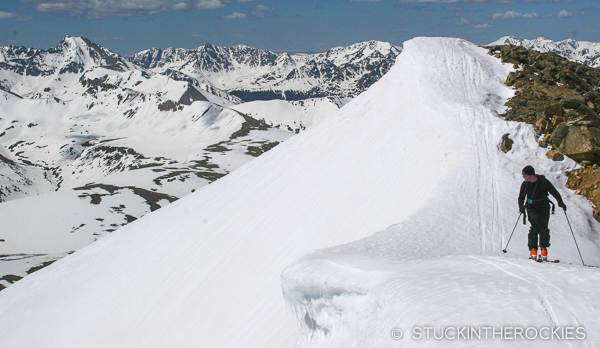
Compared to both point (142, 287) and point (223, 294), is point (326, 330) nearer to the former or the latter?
point (223, 294)

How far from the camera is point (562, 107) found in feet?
61.1

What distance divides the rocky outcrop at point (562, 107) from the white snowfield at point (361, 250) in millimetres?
758

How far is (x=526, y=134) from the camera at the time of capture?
18359 mm

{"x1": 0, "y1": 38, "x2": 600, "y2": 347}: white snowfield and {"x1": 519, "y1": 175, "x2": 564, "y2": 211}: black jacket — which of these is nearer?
{"x1": 0, "y1": 38, "x2": 600, "y2": 347}: white snowfield

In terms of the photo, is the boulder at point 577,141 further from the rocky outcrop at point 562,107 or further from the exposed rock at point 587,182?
the exposed rock at point 587,182

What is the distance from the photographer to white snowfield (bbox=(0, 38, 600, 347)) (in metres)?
7.14

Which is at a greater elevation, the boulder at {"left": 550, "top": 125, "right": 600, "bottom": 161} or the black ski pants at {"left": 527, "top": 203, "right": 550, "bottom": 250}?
the boulder at {"left": 550, "top": 125, "right": 600, "bottom": 161}

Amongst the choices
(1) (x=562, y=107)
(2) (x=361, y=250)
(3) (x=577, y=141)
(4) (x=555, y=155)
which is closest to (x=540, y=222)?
(2) (x=361, y=250)

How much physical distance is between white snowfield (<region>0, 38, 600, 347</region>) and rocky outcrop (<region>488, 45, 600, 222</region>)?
76cm

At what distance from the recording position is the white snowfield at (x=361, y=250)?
7.14 m

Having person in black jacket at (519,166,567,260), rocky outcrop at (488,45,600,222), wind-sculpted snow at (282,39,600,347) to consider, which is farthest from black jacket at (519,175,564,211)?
rocky outcrop at (488,45,600,222)

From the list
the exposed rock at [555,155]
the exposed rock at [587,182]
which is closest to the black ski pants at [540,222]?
the exposed rock at [587,182]

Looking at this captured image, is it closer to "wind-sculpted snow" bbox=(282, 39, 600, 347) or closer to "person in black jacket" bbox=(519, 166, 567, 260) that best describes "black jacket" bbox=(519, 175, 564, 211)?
"person in black jacket" bbox=(519, 166, 567, 260)

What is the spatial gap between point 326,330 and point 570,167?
13483 millimetres
